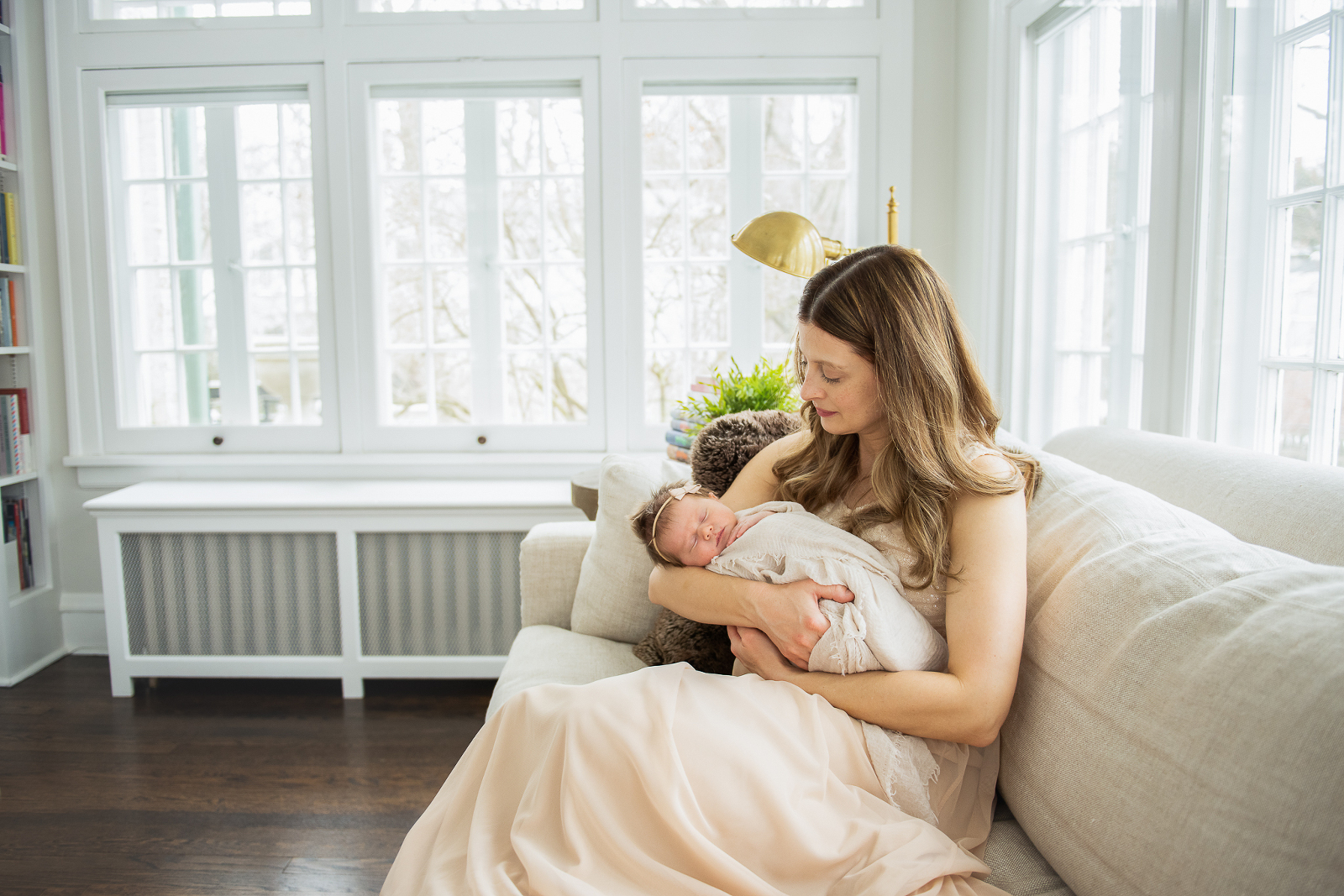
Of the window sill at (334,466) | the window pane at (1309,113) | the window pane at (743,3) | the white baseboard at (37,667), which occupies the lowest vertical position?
the white baseboard at (37,667)

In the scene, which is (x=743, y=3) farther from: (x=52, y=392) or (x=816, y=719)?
(x=52, y=392)

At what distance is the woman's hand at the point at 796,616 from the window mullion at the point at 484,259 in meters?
2.17

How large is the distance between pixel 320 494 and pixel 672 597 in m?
1.85

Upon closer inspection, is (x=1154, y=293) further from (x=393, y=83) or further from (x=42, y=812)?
(x=42, y=812)

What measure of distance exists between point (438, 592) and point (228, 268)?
60.0 inches

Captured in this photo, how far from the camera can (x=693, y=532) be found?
1.45 m

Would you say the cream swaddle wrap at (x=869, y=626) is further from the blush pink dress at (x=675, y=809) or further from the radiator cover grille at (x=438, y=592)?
the radiator cover grille at (x=438, y=592)

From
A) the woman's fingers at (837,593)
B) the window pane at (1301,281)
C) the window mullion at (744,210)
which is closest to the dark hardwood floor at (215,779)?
the woman's fingers at (837,593)


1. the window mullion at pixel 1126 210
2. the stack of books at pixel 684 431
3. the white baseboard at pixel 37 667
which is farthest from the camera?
the white baseboard at pixel 37 667

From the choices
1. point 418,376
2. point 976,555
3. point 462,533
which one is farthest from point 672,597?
point 418,376

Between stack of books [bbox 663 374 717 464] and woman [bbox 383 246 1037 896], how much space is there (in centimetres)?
85

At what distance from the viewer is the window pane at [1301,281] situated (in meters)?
1.53

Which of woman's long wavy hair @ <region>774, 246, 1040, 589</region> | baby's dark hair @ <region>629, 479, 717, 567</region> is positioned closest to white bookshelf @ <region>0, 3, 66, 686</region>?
baby's dark hair @ <region>629, 479, 717, 567</region>

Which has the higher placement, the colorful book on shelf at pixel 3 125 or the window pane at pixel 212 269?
the colorful book on shelf at pixel 3 125
